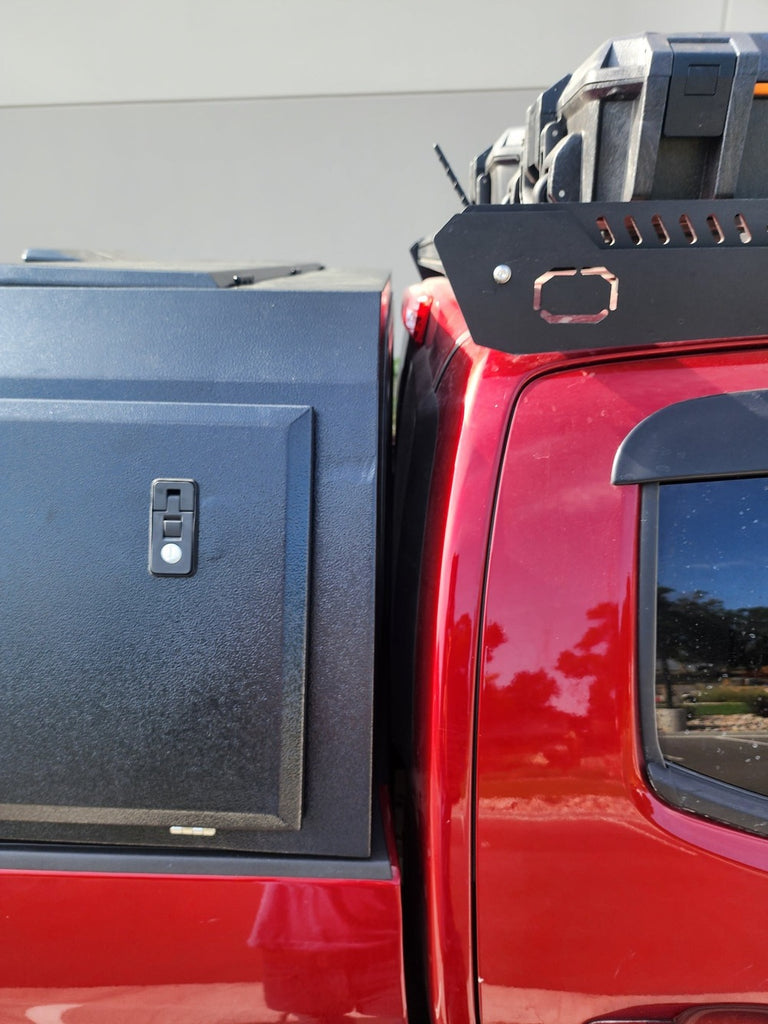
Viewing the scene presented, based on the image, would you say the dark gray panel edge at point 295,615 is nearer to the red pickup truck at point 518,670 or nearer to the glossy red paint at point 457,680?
the red pickup truck at point 518,670

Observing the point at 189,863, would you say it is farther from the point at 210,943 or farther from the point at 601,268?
the point at 601,268

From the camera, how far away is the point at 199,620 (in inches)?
41.9

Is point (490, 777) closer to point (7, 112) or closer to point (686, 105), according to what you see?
point (686, 105)

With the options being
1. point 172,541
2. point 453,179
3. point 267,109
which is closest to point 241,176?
point 267,109

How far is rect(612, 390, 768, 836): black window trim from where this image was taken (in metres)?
0.99

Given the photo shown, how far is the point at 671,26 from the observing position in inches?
213

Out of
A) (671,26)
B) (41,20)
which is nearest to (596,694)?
(671,26)

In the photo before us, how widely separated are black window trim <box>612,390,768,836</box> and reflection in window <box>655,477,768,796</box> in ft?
0.05

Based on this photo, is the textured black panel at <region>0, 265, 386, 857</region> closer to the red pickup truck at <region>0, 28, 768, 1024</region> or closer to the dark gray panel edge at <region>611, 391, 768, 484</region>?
the red pickup truck at <region>0, 28, 768, 1024</region>

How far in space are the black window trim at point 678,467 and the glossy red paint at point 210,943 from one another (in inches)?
14.4

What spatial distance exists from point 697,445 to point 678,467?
34 millimetres

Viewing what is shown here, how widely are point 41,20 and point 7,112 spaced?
27.3 inches

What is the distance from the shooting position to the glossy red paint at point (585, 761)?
3.27 feet

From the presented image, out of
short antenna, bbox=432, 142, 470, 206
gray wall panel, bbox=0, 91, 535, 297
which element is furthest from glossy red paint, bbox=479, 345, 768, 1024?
gray wall panel, bbox=0, 91, 535, 297
